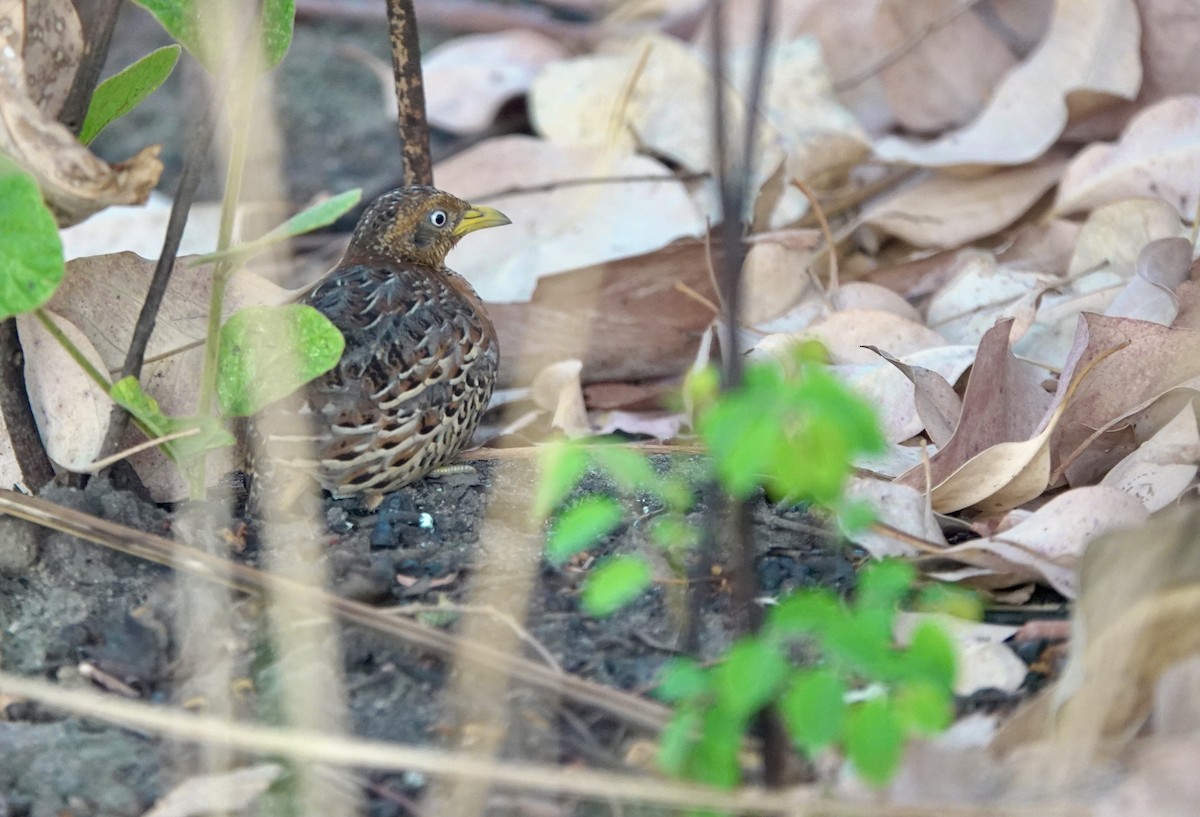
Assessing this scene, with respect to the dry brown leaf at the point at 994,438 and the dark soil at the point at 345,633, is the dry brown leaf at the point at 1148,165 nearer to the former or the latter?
the dry brown leaf at the point at 994,438

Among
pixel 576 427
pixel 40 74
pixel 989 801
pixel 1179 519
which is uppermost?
pixel 40 74

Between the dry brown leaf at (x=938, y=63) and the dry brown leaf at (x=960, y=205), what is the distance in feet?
Result: 1.76

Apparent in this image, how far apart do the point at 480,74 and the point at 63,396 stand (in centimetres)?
312

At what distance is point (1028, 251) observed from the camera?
4105 mm


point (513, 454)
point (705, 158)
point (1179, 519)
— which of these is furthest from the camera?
point (705, 158)

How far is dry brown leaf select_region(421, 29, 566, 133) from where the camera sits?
17.8ft

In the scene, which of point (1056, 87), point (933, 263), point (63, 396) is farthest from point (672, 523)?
point (1056, 87)

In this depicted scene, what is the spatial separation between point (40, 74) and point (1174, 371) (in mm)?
2353

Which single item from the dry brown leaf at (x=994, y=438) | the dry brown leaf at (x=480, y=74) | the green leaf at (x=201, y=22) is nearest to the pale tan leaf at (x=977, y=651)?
the dry brown leaf at (x=994, y=438)

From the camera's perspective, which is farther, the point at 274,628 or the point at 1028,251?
the point at 1028,251

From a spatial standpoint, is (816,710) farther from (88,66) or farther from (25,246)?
(88,66)

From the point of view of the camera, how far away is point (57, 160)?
2314 mm

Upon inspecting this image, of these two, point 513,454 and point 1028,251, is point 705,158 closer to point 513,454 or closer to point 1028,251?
point 1028,251

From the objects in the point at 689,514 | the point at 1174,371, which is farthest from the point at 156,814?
the point at 1174,371
